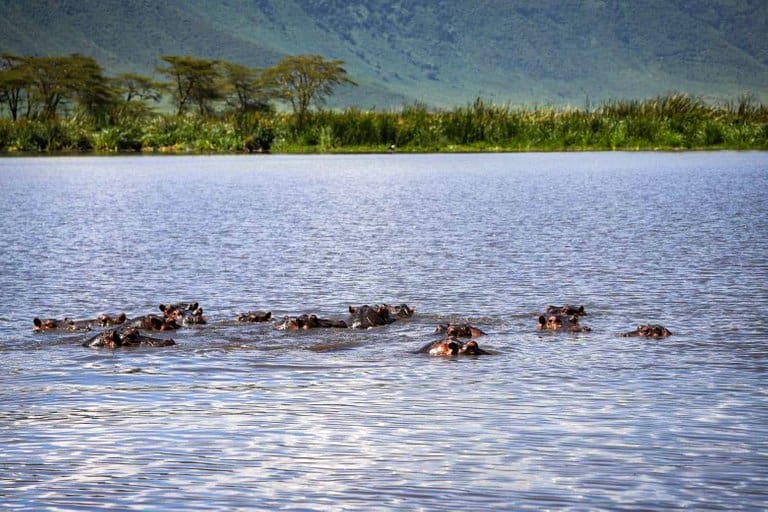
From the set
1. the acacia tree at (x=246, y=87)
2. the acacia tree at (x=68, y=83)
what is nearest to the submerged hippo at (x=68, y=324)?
the acacia tree at (x=68, y=83)

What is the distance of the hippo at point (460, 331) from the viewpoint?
1449cm

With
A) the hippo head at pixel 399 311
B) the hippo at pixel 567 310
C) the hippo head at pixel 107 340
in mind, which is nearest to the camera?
the hippo head at pixel 107 340

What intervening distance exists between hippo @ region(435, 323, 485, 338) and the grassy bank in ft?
175

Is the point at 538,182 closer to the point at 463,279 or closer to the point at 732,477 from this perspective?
the point at 463,279

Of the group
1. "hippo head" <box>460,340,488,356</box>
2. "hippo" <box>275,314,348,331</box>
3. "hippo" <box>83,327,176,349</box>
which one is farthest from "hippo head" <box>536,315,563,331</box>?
"hippo" <box>83,327,176,349</box>

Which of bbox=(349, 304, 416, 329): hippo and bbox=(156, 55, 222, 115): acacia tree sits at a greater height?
bbox=(156, 55, 222, 115): acacia tree

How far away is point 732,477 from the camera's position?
363 inches

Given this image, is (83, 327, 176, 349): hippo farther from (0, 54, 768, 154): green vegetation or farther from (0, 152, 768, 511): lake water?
(0, 54, 768, 154): green vegetation

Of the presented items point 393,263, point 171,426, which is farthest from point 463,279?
point 171,426

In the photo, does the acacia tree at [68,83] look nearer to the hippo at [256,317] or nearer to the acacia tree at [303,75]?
the acacia tree at [303,75]

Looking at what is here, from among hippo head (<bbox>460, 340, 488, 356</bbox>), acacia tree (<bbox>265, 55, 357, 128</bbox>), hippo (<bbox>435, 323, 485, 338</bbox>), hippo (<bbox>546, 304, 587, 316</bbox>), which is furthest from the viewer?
acacia tree (<bbox>265, 55, 357, 128</bbox>)

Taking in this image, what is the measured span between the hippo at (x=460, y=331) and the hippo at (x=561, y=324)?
0.73 metres

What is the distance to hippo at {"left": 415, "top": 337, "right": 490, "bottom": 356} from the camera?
44.5 ft

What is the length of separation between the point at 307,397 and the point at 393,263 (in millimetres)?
10326
